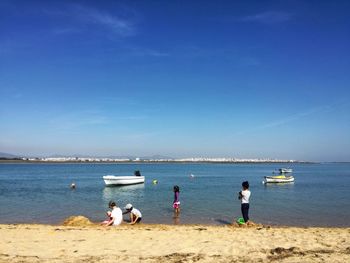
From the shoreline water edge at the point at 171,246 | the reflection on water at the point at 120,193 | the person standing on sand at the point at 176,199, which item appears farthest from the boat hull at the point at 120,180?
the shoreline water edge at the point at 171,246

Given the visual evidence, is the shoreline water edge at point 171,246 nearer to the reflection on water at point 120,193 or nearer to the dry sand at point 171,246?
the dry sand at point 171,246

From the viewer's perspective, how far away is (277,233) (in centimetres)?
1559

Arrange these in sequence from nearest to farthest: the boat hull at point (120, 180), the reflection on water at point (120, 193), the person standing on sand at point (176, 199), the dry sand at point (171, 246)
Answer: the dry sand at point (171, 246)
the person standing on sand at point (176, 199)
the reflection on water at point (120, 193)
the boat hull at point (120, 180)

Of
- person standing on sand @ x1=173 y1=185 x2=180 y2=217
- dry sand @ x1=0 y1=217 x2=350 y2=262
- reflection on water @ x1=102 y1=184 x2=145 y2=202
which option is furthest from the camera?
reflection on water @ x1=102 y1=184 x2=145 y2=202

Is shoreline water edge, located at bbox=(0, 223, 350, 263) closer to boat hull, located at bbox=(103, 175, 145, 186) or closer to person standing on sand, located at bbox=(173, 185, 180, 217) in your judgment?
person standing on sand, located at bbox=(173, 185, 180, 217)

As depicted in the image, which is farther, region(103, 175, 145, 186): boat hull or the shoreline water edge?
region(103, 175, 145, 186): boat hull

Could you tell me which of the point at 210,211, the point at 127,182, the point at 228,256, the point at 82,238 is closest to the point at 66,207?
the point at 210,211

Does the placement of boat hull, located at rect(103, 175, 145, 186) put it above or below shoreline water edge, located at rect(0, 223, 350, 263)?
below

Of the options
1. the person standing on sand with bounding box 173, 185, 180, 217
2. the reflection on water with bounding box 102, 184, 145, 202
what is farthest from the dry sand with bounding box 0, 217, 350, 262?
the reflection on water with bounding box 102, 184, 145, 202

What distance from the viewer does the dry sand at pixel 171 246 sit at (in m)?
A: 11.4

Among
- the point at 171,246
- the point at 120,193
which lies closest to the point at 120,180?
the point at 120,193

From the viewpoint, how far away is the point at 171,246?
1308cm

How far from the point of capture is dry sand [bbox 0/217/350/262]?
11.4 meters

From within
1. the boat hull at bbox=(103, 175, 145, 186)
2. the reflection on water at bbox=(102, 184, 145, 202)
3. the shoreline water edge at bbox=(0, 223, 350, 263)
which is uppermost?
the shoreline water edge at bbox=(0, 223, 350, 263)
